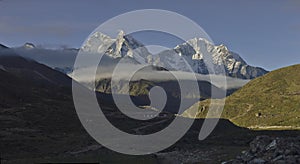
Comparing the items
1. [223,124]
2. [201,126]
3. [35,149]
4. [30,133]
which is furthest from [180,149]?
[223,124]

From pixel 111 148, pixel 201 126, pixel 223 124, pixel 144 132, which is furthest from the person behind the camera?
pixel 223 124

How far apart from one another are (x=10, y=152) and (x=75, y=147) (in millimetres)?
16763

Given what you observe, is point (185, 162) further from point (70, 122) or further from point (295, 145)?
point (70, 122)

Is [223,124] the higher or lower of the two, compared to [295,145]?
lower

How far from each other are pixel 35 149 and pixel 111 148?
21.1 meters

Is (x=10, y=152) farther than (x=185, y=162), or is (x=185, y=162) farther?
(x=10, y=152)

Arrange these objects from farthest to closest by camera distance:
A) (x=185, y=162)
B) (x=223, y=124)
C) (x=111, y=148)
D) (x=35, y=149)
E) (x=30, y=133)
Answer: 1. (x=223, y=124)
2. (x=30, y=133)
3. (x=35, y=149)
4. (x=111, y=148)
5. (x=185, y=162)

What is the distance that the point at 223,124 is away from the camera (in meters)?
193

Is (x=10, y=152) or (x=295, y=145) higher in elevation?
(x=295, y=145)

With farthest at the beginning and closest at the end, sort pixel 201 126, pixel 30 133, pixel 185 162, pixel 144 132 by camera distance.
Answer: pixel 201 126, pixel 144 132, pixel 30 133, pixel 185 162

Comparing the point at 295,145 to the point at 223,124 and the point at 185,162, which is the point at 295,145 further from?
the point at 223,124

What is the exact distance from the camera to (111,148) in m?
99.3

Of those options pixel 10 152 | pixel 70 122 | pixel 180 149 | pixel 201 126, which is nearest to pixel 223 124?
pixel 201 126

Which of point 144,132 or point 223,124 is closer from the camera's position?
point 144,132
